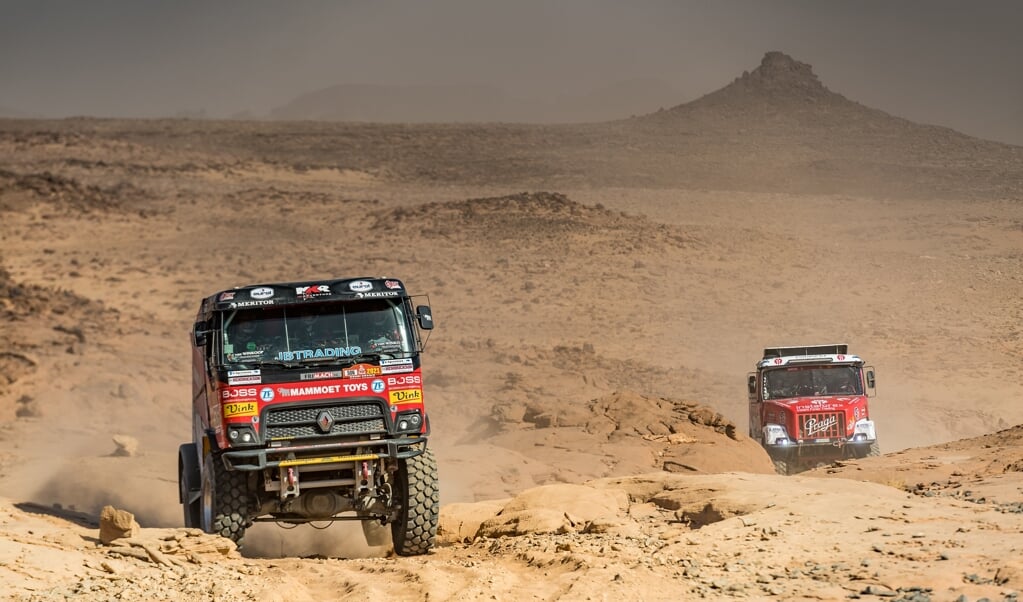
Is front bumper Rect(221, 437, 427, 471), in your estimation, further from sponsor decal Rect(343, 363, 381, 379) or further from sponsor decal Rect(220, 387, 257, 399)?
sponsor decal Rect(343, 363, 381, 379)

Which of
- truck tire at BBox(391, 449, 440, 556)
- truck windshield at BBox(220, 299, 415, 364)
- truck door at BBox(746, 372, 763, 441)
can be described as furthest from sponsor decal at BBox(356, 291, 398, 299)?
truck door at BBox(746, 372, 763, 441)

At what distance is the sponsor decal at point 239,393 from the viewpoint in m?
13.8

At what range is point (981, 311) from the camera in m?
47.0

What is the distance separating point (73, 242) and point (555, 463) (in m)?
35.2

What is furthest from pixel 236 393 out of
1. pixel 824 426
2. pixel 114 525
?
pixel 824 426

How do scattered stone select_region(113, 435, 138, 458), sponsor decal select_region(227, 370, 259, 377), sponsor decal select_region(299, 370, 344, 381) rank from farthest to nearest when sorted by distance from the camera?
scattered stone select_region(113, 435, 138, 458) < sponsor decal select_region(299, 370, 344, 381) < sponsor decal select_region(227, 370, 259, 377)

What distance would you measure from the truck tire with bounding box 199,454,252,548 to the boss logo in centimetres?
88

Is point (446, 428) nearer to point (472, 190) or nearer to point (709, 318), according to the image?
point (709, 318)

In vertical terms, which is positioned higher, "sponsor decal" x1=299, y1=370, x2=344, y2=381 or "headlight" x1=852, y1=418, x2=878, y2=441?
"sponsor decal" x1=299, y1=370, x2=344, y2=381

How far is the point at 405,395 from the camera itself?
Answer: 46.9 feet

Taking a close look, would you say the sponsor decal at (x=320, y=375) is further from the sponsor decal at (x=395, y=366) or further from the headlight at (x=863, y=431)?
the headlight at (x=863, y=431)

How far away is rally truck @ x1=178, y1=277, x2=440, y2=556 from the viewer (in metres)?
13.9

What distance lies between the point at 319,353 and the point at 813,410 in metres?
13.3

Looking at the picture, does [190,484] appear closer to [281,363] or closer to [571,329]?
[281,363]
